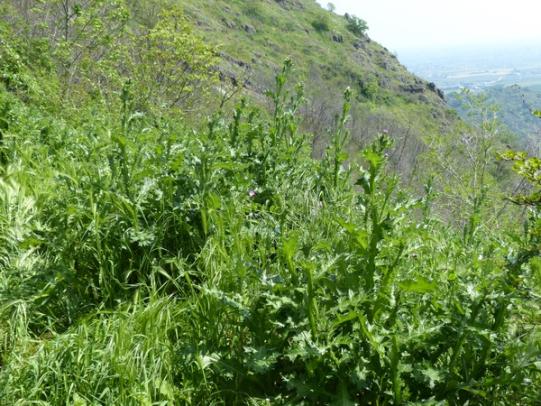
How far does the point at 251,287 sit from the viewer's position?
9.32 feet

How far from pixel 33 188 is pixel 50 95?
7.37 meters

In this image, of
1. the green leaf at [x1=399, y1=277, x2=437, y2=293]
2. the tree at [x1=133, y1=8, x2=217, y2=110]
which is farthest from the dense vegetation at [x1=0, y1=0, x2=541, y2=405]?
the tree at [x1=133, y1=8, x2=217, y2=110]

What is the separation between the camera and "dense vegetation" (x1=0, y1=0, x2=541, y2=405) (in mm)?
2332

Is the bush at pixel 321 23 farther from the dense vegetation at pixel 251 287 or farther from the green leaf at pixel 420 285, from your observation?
the green leaf at pixel 420 285

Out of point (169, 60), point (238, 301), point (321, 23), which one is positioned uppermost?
point (238, 301)

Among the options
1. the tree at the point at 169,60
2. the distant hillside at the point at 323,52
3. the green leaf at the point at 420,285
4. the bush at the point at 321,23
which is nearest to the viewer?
the green leaf at the point at 420,285

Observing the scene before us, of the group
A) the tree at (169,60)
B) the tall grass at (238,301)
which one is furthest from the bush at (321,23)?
the tall grass at (238,301)

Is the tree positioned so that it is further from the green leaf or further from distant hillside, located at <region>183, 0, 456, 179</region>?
distant hillside, located at <region>183, 0, 456, 179</region>

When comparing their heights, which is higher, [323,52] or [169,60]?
[169,60]

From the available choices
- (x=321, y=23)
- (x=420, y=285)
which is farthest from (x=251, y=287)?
(x=321, y=23)

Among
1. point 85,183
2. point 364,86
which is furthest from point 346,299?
point 364,86

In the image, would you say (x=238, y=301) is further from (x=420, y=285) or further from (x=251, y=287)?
(x=420, y=285)

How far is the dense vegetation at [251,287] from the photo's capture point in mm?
2332

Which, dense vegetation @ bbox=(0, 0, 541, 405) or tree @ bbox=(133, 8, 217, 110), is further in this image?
tree @ bbox=(133, 8, 217, 110)
